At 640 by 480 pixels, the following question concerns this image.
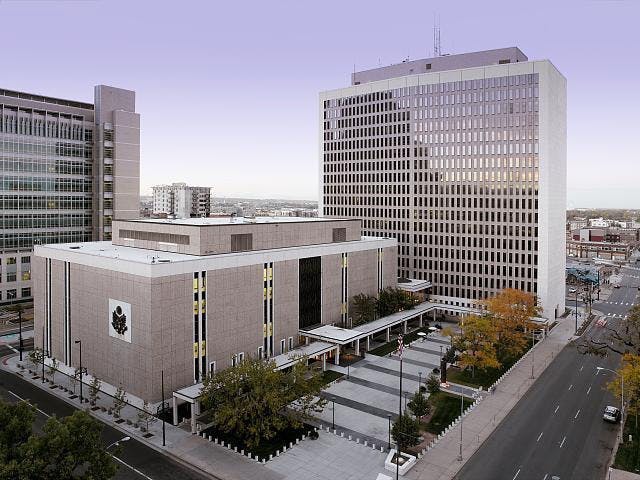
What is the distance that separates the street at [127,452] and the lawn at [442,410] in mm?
26455

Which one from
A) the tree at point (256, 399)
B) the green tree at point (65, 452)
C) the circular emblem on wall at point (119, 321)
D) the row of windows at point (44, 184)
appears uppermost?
the row of windows at point (44, 184)

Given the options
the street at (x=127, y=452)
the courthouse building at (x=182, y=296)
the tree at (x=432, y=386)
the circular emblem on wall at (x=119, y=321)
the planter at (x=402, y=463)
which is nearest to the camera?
the street at (x=127, y=452)

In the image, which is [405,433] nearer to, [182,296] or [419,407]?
[419,407]

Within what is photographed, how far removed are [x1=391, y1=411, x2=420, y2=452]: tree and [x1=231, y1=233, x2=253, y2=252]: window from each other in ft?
113

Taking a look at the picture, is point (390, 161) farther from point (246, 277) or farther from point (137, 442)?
point (137, 442)

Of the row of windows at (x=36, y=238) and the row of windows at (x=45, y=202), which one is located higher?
the row of windows at (x=45, y=202)

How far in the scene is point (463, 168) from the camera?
10650 cm

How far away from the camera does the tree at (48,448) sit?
100ft

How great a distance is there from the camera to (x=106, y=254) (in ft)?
219

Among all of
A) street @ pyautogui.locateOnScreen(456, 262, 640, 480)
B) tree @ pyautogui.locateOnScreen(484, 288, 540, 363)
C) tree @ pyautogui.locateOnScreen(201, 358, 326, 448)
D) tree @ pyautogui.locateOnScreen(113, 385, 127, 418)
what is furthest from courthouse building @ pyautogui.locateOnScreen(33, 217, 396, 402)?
street @ pyautogui.locateOnScreen(456, 262, 640, 480)

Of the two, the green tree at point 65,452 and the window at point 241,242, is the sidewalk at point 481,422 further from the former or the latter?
the window at point 241,242

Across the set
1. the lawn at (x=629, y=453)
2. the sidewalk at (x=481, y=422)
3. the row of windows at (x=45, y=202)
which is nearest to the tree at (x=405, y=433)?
the sidewalk at (x=481, y=422)

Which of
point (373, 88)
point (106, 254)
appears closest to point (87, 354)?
point (106, 254)

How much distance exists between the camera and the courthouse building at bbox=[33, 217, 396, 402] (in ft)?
188
